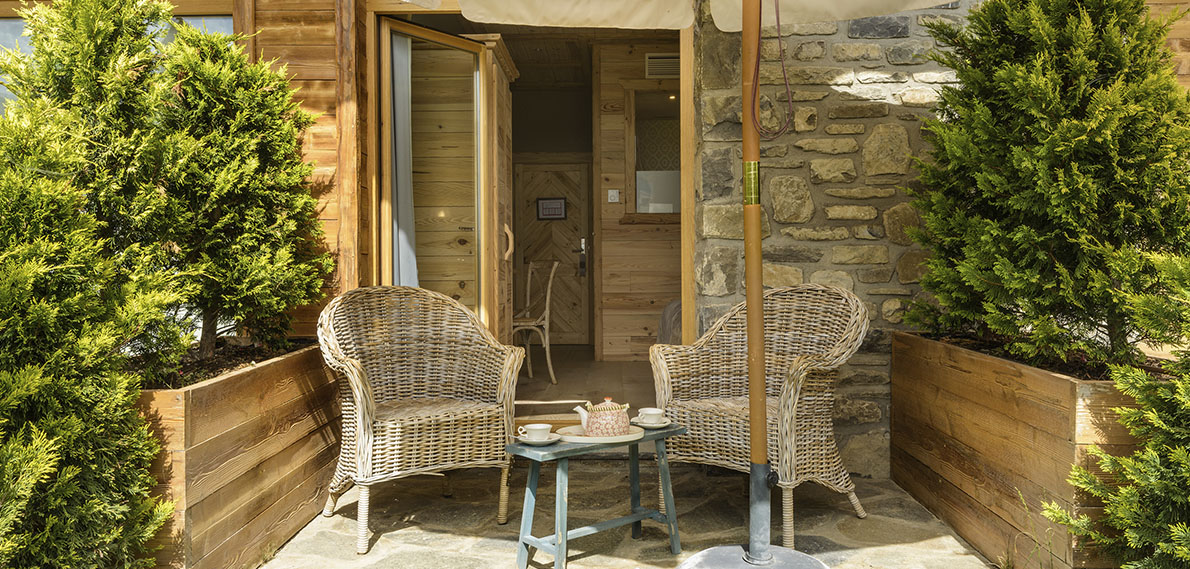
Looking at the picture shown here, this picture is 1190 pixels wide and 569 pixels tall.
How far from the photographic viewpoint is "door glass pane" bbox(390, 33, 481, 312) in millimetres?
3570

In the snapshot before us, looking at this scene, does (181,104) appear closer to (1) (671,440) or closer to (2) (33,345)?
(2) (33,345)

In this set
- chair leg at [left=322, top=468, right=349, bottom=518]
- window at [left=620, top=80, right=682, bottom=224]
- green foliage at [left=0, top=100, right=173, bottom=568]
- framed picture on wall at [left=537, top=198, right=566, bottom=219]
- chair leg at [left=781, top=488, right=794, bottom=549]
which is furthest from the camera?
framed picture on wall at [left=537, top=198, right=566, bottom=219]

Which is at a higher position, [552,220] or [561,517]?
[552,220]

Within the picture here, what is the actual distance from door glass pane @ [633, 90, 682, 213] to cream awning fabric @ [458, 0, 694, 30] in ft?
13.8

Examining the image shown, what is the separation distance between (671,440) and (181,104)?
211cm

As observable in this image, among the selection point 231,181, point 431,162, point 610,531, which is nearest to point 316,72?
point 431,162

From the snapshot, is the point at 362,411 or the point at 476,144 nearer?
the point at 362,411

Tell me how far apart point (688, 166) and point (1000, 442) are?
1.73 m

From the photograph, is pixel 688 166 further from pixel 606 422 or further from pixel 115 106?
pixel 115 106

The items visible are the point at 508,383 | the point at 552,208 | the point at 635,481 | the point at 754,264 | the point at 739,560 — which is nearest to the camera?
the point at 754,264

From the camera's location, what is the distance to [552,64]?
7281mm


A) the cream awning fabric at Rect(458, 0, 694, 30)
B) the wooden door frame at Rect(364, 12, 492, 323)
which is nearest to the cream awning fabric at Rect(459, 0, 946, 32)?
the cream awning fabric at Rect(458, 0, 694, 30)

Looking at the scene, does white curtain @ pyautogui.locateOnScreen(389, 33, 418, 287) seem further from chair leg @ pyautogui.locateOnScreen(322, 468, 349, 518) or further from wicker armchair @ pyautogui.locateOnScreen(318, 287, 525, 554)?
A: chair leg @ pyautogui.locateOnScreen(322, 468, 349, 518)

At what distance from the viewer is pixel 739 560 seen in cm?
201
